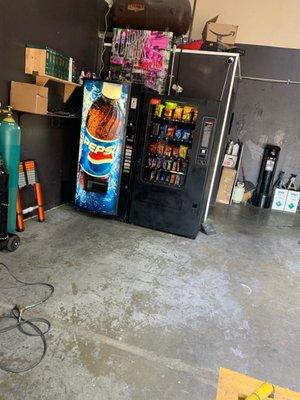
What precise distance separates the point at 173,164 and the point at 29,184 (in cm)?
173

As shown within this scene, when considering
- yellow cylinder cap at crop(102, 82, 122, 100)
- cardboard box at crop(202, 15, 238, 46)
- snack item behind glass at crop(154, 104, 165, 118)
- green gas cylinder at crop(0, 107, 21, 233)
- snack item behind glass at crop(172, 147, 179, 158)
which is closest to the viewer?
green gas cylinder at crop(0, 107, 21, 233)

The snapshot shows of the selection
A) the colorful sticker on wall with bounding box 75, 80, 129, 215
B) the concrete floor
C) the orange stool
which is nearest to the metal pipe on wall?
the colorful sticker on wall with bounding box 75, 80, 129, 215

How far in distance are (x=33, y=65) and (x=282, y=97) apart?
15.8ft

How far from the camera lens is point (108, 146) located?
12.5ft

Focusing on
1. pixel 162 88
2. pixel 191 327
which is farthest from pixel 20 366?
pixel 162 88

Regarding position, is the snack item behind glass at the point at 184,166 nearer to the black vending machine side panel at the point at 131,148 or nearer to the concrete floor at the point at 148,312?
the black vending machine side panel at the point at 131,148

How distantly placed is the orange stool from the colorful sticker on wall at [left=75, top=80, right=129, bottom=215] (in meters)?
0.54

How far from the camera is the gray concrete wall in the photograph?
595 centimetres

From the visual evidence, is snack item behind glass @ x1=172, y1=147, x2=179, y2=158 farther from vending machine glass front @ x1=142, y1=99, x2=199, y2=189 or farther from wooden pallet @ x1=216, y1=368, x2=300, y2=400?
wooden pallet @ x1=216, y1=368, x2=300, y2=400

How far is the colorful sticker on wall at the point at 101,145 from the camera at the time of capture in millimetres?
3717

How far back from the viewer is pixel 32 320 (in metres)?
2.04

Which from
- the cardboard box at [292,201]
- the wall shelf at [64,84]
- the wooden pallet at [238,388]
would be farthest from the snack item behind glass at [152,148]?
the cardboard box at [292,201]

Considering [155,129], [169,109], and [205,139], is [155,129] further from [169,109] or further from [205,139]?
[205,139]

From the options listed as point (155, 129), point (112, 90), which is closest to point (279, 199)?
point (155, 129)
